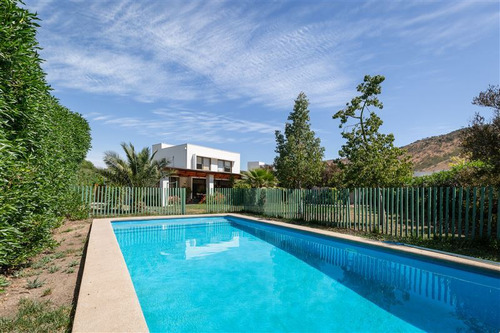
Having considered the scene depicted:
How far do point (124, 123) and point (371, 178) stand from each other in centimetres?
1565

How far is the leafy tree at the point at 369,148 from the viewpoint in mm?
10148

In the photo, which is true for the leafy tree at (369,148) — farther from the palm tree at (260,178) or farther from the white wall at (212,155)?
the white wall at (212,155)

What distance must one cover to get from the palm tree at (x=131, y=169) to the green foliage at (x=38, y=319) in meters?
13.8

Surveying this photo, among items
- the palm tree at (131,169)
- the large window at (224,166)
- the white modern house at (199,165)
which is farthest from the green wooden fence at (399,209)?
the large window at (224,166)

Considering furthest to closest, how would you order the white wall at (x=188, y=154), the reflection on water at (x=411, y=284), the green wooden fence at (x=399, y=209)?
the white wall at (x=188, y=154) < the green wooden fence at (x=399, y=209) < the reflection on water at (x=411, y=284)

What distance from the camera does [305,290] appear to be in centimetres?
514

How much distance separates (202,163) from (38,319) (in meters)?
30.8

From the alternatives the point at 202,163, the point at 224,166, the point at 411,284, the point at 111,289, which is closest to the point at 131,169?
the point at 111,289

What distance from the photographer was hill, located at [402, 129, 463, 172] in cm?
4072

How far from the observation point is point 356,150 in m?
10.8

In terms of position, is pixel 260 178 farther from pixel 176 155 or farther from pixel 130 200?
pixel 176 155

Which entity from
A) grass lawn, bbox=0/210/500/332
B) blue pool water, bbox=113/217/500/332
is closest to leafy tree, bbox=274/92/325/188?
blue pool water, bbox=113/217/500/332

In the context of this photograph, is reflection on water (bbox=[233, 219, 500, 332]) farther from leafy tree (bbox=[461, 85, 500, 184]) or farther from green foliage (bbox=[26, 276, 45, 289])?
green foliage (bbox=[26, 276, 45, 289])

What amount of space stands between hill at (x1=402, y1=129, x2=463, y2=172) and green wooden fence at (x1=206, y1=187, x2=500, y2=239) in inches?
1349
